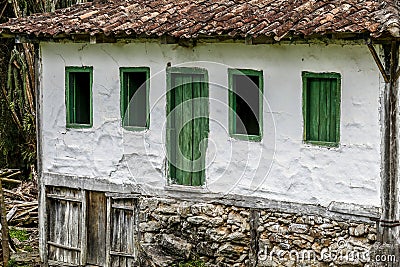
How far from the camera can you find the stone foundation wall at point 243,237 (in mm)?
12211

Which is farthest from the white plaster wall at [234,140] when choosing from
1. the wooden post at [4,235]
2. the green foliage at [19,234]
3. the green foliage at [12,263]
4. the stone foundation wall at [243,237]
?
the green foliage at [19,234]

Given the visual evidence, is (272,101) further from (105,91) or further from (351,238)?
(105,91)

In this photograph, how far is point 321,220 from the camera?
40.7 feet

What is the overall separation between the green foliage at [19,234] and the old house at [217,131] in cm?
196

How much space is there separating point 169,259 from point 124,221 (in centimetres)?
122

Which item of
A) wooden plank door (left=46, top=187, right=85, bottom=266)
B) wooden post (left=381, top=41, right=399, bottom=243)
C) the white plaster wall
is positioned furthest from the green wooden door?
wooden post (left=381, top=41, right=399, bottom=243)

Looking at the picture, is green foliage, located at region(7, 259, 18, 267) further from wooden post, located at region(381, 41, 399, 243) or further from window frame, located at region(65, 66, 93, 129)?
wooden post, located at region(381, 41, 399, 243)

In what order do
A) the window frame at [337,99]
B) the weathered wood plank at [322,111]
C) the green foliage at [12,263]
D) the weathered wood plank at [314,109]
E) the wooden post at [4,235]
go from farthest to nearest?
1. the green foliage at [12,263]
2. the wooden post at [4,235]
3. the weathered wood plank at [314,109]
4. the weathered wood plank at [322,111]
5. the window frame at [337,99]

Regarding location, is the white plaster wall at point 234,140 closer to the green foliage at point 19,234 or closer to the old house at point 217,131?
the old house at point 217,131

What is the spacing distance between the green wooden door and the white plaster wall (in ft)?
0.44

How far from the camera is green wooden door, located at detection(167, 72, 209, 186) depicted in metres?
13.7

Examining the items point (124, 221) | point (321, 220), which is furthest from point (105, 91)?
point (321, 220)

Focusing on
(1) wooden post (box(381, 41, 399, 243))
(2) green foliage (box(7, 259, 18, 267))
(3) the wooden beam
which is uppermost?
(3) the wooden beam

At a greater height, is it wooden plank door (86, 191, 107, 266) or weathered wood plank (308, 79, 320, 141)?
weathered wood plank (308, 79, 320, 141)
